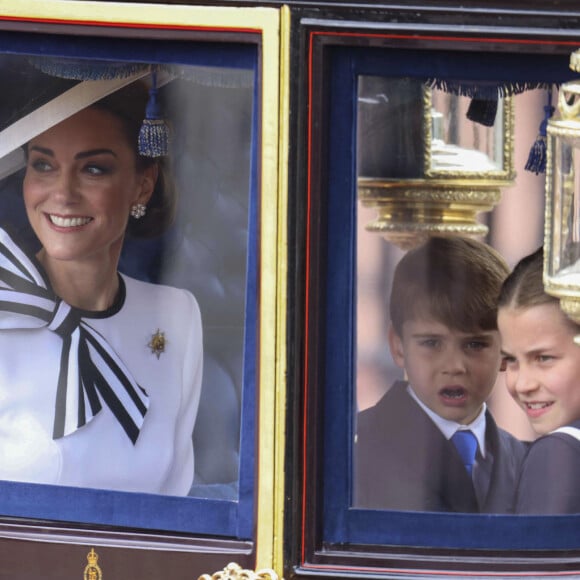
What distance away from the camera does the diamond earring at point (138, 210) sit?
2.85 metres

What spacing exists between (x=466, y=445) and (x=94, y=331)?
0.72 meters

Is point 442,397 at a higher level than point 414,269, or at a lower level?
lower

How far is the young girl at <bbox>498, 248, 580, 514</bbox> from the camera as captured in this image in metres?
2.81

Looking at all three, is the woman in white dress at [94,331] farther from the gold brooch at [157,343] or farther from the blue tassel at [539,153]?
the blue tassel at [539,153]

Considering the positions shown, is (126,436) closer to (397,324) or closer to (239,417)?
(239,417)

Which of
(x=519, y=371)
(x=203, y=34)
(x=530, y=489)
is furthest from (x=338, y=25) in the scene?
(x=530, y=489)

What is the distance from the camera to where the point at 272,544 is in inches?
108

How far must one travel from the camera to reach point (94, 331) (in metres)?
2.90

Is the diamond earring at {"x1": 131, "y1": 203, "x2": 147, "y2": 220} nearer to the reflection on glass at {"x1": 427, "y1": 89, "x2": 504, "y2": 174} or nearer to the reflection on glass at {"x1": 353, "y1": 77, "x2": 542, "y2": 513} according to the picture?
the reflection on glass at {"x1": 353, "y1": 77, "x2": 542, "y2": 513}

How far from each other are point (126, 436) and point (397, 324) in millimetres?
552

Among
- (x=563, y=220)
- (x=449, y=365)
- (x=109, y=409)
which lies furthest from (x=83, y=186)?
(x=563, y=220)

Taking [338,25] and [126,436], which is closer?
[338,25]

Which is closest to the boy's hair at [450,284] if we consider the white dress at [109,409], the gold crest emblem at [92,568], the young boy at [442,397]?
the young boy at [442,397]

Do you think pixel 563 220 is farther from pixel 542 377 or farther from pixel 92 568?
pixel 92 568
